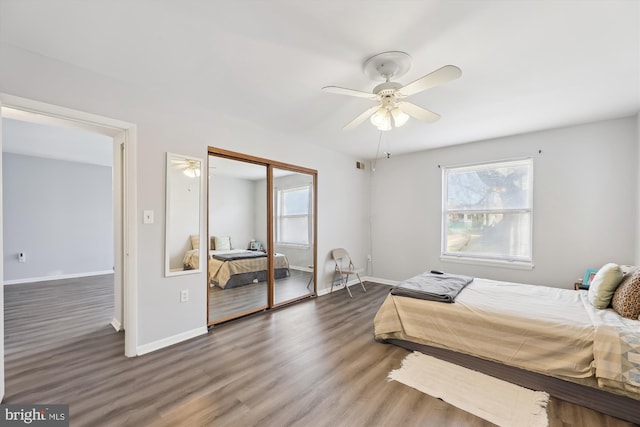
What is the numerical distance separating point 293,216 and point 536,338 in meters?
3.16

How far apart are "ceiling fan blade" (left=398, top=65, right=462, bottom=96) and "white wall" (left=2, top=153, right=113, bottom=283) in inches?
280

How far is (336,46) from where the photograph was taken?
1940mm

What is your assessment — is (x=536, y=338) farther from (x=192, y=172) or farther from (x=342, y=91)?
(x=192, y=172)

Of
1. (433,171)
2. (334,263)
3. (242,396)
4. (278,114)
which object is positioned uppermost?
(278,114)

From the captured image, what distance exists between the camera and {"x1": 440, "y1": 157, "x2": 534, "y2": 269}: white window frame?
3861 millimetres

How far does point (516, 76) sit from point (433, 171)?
247 centimetres

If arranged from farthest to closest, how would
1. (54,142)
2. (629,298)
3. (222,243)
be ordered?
(54,142) → (222,243) → (629,298)

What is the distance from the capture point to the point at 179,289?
284 centimetres

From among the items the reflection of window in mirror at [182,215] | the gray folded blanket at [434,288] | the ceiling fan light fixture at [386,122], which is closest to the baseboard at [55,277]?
the reflection of window in mirror at [182,215]

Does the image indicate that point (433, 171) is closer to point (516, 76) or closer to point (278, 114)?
point (516, 76)

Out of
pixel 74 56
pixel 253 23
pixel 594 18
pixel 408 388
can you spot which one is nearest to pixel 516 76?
pixel 594 18

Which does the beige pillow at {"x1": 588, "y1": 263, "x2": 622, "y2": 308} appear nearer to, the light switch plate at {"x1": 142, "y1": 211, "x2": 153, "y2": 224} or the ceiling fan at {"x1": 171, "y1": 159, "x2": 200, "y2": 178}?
the ceiling fan at {"x1": 171, "y1": 159, "x2": 200, "y2": 178}

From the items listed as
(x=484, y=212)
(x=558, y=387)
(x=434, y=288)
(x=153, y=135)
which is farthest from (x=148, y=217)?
(x=484, y=212)

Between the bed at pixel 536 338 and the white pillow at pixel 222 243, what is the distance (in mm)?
2043
